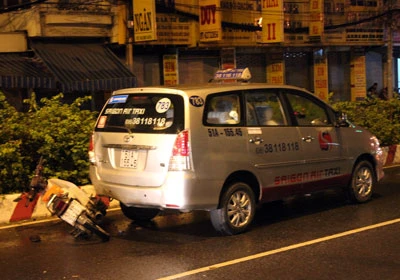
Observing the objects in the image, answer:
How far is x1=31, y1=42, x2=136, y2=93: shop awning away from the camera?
1542 centimetres

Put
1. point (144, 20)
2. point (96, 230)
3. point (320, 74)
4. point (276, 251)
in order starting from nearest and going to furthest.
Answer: point (276, 251) < point (96, 230) < point (144, 20) < point (320, 74)

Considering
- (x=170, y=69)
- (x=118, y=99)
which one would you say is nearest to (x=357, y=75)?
(x=170, y=69)

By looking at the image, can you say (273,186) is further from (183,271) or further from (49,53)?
(49,53)

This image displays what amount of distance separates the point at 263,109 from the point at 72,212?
8.59ft

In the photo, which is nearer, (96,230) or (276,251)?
(276,251)

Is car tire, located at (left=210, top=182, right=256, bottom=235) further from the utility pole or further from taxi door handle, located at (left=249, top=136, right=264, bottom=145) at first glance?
the utility pole

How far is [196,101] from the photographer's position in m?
6.68

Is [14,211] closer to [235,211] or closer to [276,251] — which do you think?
[235,211]

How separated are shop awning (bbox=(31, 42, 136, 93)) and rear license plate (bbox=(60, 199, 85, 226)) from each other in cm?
895

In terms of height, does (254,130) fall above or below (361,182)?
above

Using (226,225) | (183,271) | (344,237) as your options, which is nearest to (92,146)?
(226,225)

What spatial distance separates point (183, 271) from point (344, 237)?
216 cm

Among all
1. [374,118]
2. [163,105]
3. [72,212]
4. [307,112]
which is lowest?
[72,212]

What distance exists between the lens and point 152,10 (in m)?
15.9
